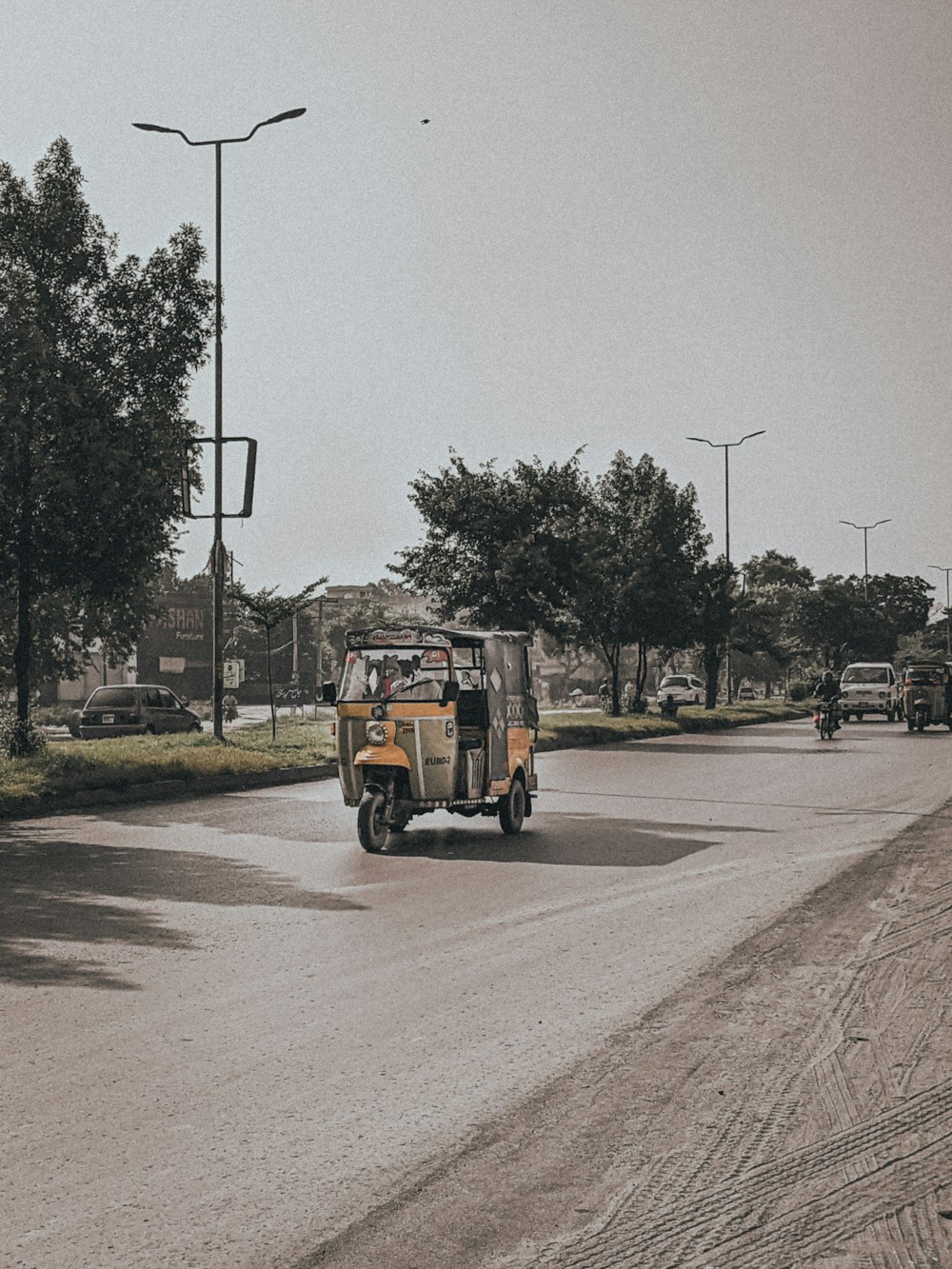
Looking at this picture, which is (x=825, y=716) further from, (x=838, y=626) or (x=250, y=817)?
(x=838, y=626)

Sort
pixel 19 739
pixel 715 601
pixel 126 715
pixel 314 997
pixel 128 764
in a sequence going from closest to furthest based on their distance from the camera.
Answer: pixel 314 997 < pixel 128 764 < pixel 19 739 < pixel 126 715 < pixel 715 601

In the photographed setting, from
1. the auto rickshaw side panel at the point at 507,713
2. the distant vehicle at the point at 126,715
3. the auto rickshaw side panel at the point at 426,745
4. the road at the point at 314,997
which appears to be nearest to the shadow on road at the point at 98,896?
the road at the point at 314,997

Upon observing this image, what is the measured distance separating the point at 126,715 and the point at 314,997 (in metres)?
25.8

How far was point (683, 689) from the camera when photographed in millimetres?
72312

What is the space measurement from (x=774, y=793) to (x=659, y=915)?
10.0m

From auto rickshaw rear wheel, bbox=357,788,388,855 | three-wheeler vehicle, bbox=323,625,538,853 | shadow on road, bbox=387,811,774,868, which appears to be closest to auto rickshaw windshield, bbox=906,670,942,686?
shadow on road, bbox=387,811,774,868

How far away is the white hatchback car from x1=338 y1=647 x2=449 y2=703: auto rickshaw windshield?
51270 mm

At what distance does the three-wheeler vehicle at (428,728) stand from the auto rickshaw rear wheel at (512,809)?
0.5 inches

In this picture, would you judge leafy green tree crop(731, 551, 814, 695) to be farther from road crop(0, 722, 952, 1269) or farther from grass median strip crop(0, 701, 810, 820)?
road crop(0, 722, 952, 1269)

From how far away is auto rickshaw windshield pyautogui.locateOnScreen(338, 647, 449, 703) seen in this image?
1346 centimetres

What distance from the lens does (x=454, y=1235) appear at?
3.96 meters

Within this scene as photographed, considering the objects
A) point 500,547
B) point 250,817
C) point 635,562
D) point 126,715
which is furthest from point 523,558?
point 250,817

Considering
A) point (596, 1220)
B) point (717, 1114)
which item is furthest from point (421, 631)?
point (596, 1220)

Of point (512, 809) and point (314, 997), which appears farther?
point (512, 809)
